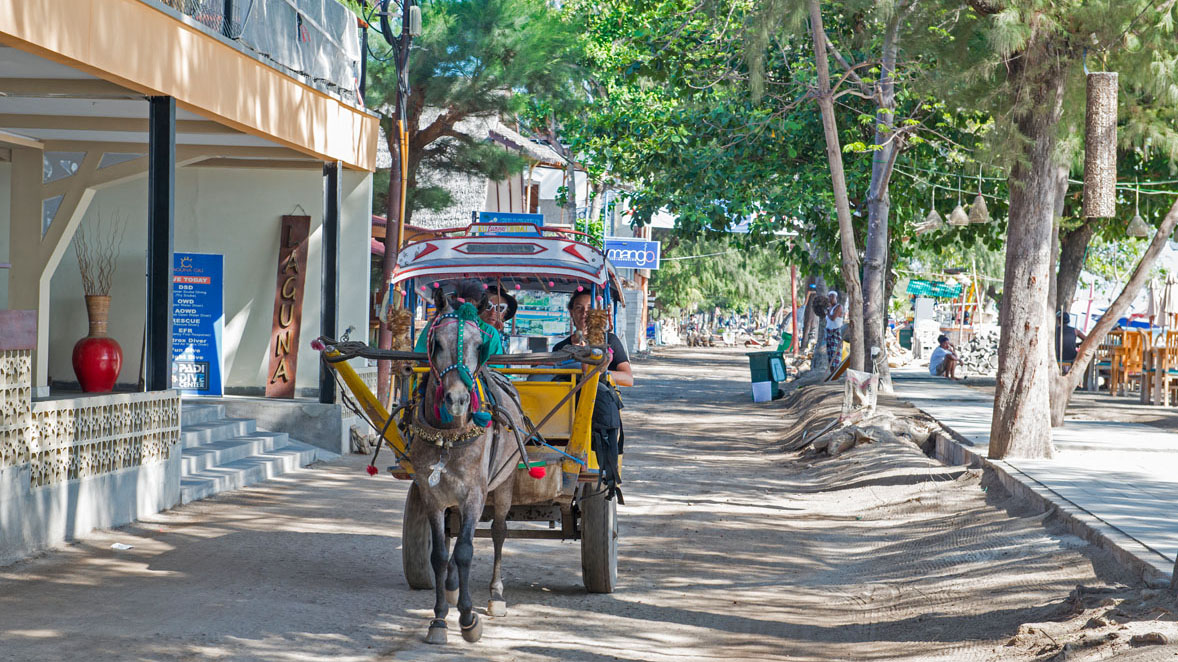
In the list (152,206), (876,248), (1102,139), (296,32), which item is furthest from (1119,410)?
(152,206)

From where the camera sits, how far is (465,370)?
20.7 ft

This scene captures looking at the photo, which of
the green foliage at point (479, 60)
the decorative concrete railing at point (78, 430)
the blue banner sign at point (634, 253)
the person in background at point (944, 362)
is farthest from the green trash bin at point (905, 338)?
the decorative concrete railing at point (78, 430)

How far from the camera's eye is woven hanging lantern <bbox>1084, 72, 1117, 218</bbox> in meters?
8.16

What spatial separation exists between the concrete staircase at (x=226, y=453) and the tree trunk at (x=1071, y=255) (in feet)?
51.0

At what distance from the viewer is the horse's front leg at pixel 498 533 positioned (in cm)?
721

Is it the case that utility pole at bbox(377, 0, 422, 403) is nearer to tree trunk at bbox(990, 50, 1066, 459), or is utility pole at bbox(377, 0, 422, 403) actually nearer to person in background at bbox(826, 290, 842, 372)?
tree trunk at bbox(990, 50, 1066, 459)

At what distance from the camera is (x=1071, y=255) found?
24344 millimetres

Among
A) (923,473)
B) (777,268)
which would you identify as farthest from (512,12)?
(777,268)

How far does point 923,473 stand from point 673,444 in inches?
236

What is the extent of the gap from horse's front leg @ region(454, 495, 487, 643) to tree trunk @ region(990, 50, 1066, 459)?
25.4 ft

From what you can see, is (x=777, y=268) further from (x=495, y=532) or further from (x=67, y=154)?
(x=495, y=532)

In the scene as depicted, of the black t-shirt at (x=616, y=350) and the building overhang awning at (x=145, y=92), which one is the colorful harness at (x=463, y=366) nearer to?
the black t-shirt at (x=616, y=350)

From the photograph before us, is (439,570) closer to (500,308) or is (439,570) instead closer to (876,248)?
(500,308)

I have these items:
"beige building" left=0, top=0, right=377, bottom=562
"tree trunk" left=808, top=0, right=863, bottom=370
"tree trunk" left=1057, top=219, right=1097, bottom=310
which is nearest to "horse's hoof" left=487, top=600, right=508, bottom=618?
"beige building" left=0, top=0, right=377, bottom=562
